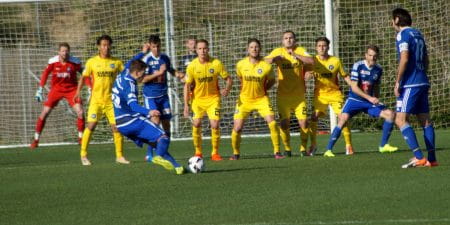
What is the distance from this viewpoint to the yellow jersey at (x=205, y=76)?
16.6 meters

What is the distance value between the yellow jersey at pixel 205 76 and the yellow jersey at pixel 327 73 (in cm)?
152

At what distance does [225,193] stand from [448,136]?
9.94 m

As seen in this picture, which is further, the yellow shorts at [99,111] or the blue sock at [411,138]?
the yellow shorts at [99,111]

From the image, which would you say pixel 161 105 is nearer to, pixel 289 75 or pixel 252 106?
pixel 252 106

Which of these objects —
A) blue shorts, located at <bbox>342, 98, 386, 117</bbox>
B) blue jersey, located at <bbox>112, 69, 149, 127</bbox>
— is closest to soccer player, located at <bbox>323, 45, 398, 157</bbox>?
blue shorts, located at <bbox>342, 98, 386, 117</bbox>

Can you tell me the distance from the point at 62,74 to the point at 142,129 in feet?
21.4

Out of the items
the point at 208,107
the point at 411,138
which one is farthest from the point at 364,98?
the point at 411,138

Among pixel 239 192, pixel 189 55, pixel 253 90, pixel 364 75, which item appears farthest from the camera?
pixel 189 55

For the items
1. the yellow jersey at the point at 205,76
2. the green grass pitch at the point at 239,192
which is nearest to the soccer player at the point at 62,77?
the green grass pitch at the point at 239,192

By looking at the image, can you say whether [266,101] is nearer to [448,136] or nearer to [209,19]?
[448,136]

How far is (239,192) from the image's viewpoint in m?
11.1

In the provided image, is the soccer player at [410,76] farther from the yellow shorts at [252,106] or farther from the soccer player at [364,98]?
the yellow shorts at [252,106]

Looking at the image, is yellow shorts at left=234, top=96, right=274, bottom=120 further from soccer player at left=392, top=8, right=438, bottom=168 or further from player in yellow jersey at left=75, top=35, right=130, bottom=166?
soccer player at left=392, top=8, right=438, bottom=168

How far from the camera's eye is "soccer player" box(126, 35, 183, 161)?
16562 mm
